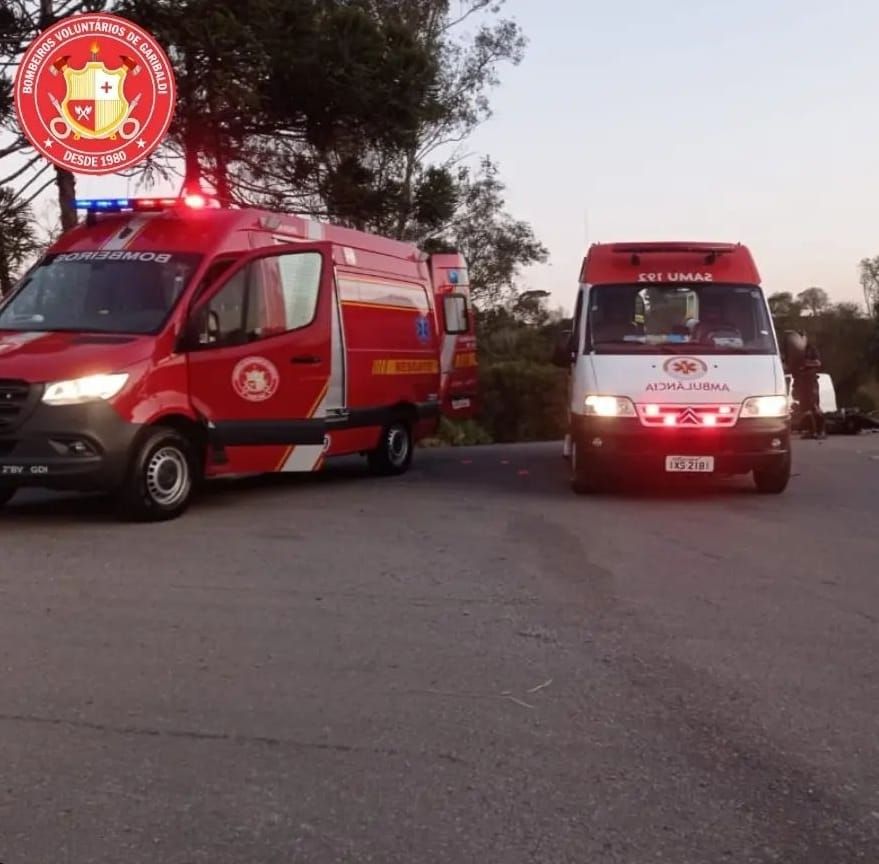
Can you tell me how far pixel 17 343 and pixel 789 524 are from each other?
20.5 feet

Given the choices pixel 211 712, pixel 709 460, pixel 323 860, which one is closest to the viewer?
pixel 323 860

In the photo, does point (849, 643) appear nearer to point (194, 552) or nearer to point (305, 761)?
point (305, 761)

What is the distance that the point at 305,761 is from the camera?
4078mm

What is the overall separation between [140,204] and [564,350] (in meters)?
4.25

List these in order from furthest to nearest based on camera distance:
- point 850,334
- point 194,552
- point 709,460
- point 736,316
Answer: point 850,334 → point 736,316 → point 709,460 → point 194,552

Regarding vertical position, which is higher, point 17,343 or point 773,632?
point 17,343

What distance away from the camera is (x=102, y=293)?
9766 mm

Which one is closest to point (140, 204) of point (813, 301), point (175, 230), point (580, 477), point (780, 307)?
point (175, 230)

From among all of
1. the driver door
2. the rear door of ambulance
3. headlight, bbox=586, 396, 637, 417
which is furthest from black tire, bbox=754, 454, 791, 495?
the rear door of ambulance

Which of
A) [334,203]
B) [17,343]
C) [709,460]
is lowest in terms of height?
[709,460]

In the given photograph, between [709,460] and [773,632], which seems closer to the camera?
[773,632]

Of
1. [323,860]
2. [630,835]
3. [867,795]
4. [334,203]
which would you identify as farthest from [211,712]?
[334,203]

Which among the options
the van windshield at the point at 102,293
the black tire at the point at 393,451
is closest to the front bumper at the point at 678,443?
the black tire at the point at 393,451

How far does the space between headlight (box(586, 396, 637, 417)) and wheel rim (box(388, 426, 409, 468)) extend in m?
3.29
